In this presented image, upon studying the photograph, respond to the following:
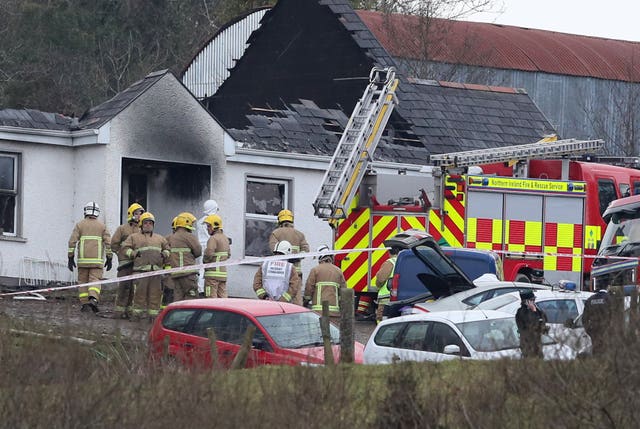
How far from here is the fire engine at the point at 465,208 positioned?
72.0 feet

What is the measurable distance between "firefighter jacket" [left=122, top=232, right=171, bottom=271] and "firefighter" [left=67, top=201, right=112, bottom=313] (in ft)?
1.83

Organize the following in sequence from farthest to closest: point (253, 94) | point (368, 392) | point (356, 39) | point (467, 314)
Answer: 1. point (253, 94)
2. point (356, 39)
3. point (467, 314)
4. point (368, 392)

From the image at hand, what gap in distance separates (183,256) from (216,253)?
1.55ft

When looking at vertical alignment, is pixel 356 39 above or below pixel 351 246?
above

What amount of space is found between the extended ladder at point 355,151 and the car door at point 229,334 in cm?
650

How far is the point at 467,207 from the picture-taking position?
72.6 feet

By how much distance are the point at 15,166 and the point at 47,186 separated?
0.61 metres

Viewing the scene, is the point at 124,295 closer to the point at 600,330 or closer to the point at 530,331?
the point at 530,331

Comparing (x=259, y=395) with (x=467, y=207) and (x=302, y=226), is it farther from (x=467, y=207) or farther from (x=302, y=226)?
(x=302, y=226)

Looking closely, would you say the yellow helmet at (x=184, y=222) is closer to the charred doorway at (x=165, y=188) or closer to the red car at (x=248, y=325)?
the charred doorway at (x=165, y=188)

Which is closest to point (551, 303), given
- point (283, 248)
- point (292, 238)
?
point (283, 248)

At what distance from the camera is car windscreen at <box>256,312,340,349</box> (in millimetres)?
14945

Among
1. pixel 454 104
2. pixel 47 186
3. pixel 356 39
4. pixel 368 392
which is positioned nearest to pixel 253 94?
pixel 356 39

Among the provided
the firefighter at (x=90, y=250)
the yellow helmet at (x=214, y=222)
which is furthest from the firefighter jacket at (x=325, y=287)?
the firefighter at (x=90, y=250)
